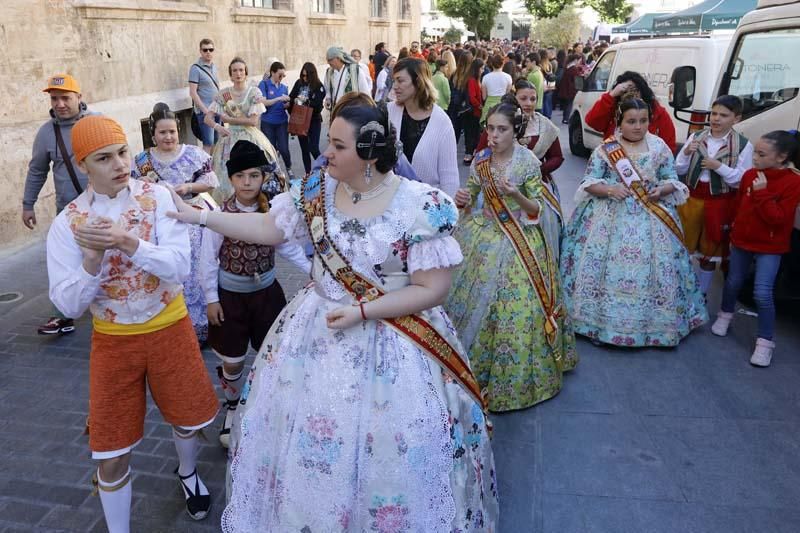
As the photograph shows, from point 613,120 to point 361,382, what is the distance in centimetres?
460

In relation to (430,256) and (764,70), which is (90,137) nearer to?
(430,256)

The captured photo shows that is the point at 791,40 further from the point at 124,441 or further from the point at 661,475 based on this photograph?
the point at 124,441

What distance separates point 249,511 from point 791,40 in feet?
20.2

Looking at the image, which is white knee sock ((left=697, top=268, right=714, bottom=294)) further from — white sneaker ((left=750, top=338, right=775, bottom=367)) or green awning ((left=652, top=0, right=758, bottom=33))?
green awning ((left=652, top=0, right=758, bottom=33))

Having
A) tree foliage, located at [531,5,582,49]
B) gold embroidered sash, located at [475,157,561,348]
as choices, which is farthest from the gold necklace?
tree foliage, located at [531,5,582,49]

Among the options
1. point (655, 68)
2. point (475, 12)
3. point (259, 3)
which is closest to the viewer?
point (655, 68)

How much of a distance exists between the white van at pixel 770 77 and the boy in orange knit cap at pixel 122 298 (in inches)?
191

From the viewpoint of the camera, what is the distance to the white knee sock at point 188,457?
3.22m

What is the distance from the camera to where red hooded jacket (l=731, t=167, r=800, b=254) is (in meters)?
4.80

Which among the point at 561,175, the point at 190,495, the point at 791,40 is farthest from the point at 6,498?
the point at 561,175

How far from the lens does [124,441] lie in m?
2.88

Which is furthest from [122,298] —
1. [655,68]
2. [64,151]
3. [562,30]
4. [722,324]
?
[562,30]

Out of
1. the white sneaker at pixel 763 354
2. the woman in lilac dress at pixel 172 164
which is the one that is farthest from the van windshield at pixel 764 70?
the woman in lilac dress at pixel 172 164

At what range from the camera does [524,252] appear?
4.33 meters
